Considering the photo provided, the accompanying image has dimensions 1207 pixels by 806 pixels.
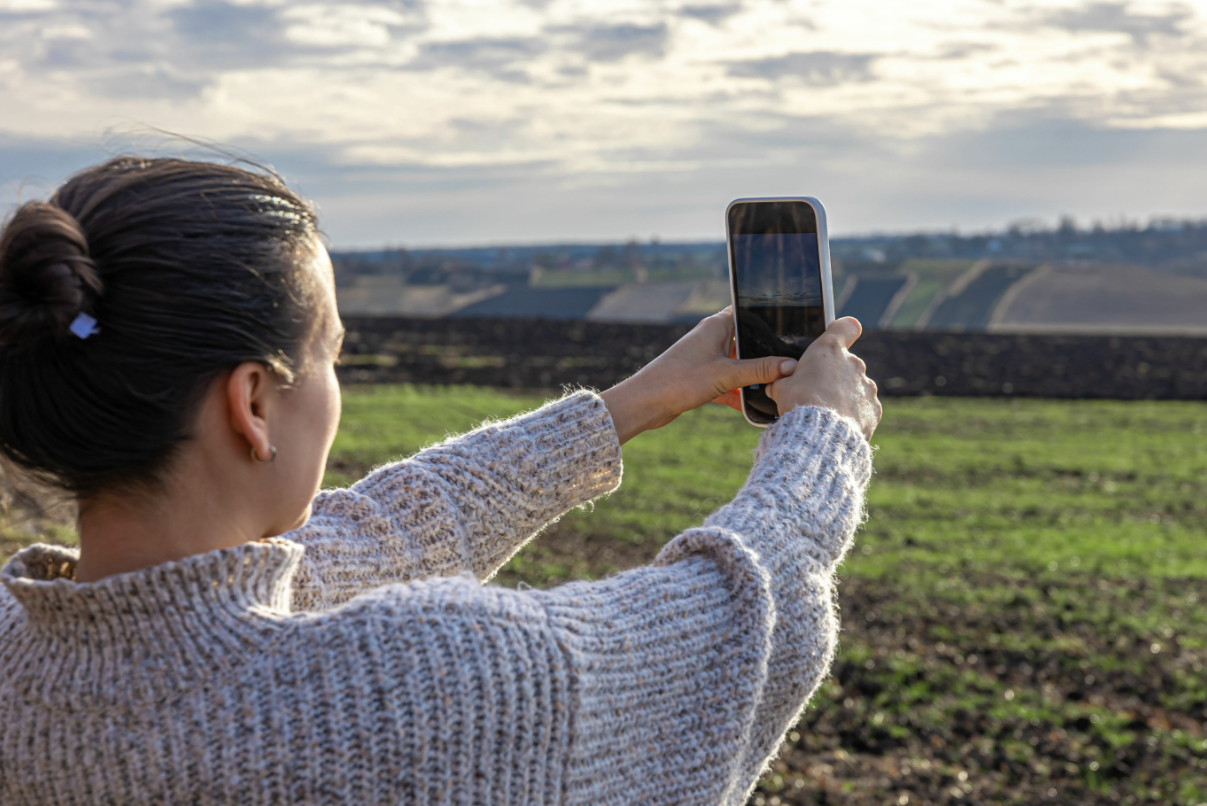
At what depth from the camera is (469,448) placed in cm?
183

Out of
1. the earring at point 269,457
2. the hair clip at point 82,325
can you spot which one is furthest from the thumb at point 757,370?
the hair clip at point 82,325

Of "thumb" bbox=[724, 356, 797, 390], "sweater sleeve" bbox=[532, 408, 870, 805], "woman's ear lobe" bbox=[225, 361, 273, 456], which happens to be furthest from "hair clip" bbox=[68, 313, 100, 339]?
"thumb" bbox=[724, 356, 797, 390]

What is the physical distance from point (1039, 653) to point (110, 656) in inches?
239

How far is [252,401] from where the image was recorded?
121 cm

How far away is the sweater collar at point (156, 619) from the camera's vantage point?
3.85 feet

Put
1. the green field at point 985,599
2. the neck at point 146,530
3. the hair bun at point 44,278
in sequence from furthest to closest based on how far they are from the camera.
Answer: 1. the green field at point 985,599
2. the neck at point 146,530
3. the hair bun at point 44,278

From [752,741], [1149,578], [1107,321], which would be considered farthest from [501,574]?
[1107,321]

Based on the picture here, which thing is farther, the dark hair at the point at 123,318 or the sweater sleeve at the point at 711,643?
the sweater sleeve at the point at 711,643

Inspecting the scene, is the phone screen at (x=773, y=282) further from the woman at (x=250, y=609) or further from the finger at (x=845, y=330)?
the woman at (x=250, y=609)

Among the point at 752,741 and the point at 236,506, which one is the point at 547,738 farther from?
the point at 236,506

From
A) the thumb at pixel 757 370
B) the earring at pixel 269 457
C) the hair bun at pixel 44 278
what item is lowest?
the thumb at pixel 757 370

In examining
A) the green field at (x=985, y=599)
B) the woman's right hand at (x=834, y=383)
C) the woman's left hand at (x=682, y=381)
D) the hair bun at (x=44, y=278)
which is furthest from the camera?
the green field at (x=985, y=599)

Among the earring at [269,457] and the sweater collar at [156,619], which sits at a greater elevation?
the earring at [269,457]

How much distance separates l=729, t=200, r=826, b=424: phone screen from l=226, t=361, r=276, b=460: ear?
98cm
